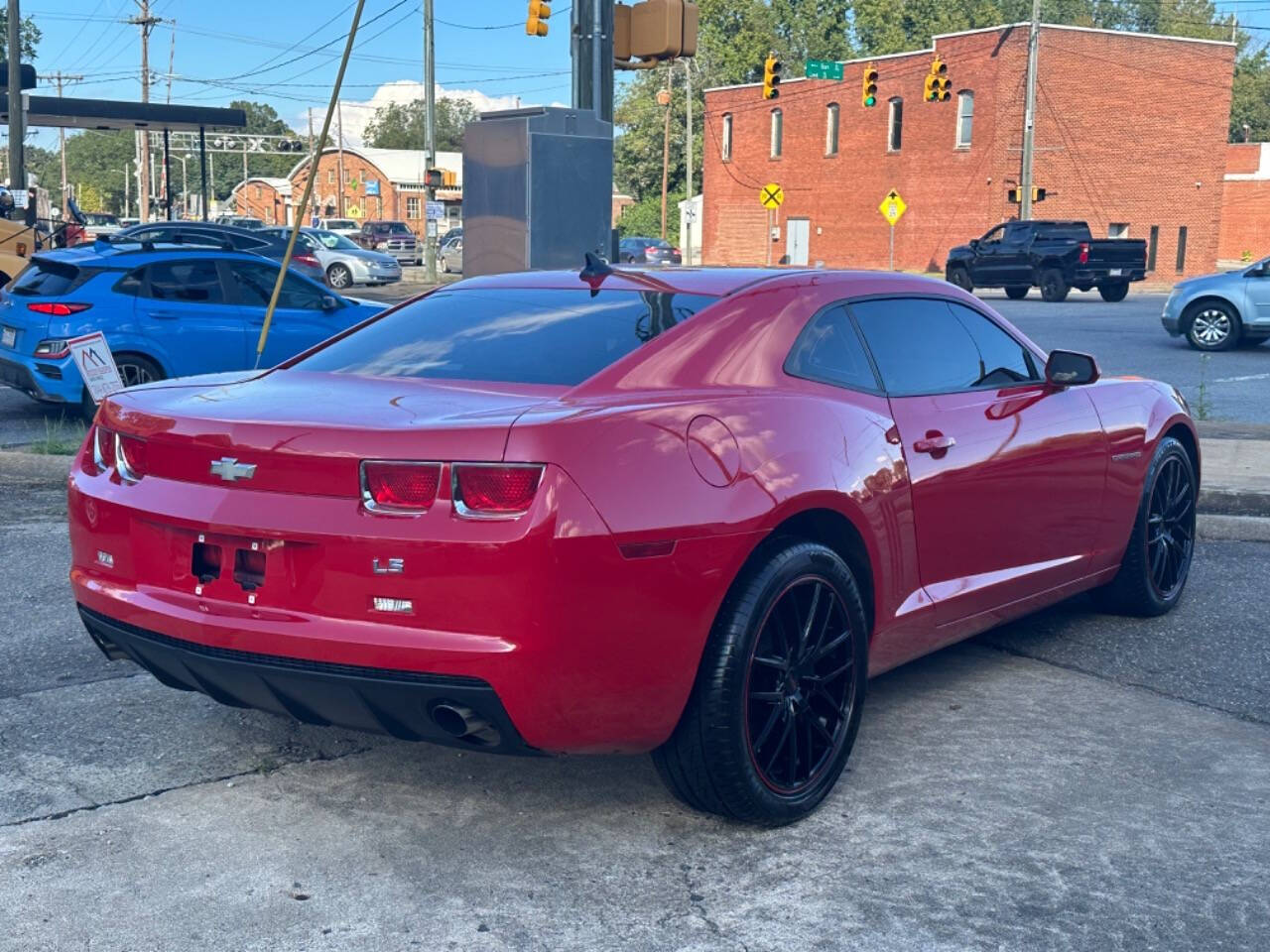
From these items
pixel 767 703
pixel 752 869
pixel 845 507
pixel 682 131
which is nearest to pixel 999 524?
pixel 845 507

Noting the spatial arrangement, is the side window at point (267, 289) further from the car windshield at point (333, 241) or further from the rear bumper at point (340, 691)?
the car windshield at point (333, 241)

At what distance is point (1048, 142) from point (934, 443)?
50759mm

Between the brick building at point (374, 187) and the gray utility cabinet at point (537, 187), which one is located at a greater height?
the brick building at point (374, 187)

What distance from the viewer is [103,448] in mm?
4418

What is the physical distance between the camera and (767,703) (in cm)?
412

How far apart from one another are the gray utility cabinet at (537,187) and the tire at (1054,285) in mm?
24526

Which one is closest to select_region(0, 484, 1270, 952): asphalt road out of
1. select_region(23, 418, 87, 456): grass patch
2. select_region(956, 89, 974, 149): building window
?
select_region(23, 418, 87, 456): grass patch

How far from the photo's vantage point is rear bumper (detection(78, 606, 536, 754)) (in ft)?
12.0

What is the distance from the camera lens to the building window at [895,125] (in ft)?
183

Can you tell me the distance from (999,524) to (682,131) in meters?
81.4

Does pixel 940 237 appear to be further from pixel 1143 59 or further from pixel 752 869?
pixel 752 869

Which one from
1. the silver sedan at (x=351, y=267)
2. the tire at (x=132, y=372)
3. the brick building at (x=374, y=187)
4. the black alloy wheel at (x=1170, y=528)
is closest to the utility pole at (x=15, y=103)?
the silver sedan at (x=351, y=267)

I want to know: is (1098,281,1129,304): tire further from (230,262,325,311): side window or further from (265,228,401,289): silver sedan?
(230,262,325,311): side window

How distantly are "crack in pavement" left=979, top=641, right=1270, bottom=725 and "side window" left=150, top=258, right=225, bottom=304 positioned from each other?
27.8ft
